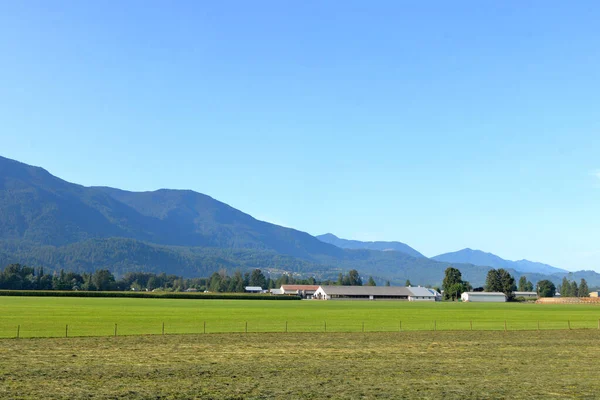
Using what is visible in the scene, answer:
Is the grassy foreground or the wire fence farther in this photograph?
the wire fence

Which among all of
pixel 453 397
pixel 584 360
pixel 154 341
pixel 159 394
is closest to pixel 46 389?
pixel 159 394

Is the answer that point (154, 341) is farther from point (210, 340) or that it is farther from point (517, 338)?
point (517, 338)

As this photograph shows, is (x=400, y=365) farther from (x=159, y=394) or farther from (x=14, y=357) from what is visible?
(x=14, y=357)

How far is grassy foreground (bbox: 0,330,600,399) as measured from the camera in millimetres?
28406

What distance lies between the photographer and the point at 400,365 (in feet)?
122

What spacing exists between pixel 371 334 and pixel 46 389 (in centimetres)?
3452

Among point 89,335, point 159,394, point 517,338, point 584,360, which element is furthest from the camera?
point 517,338

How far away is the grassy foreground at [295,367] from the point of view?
2841 centimetres

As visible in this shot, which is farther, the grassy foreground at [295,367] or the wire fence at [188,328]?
the wire fence at [188,328]

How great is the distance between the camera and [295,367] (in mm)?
36062

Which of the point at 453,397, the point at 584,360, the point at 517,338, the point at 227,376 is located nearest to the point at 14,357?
the point at 227,376

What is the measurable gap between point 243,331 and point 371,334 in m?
11.5

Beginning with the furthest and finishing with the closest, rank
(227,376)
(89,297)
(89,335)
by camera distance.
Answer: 1. (89,297)
2. (89,335)
3. (227,376)

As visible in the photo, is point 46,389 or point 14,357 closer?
point 46,389
